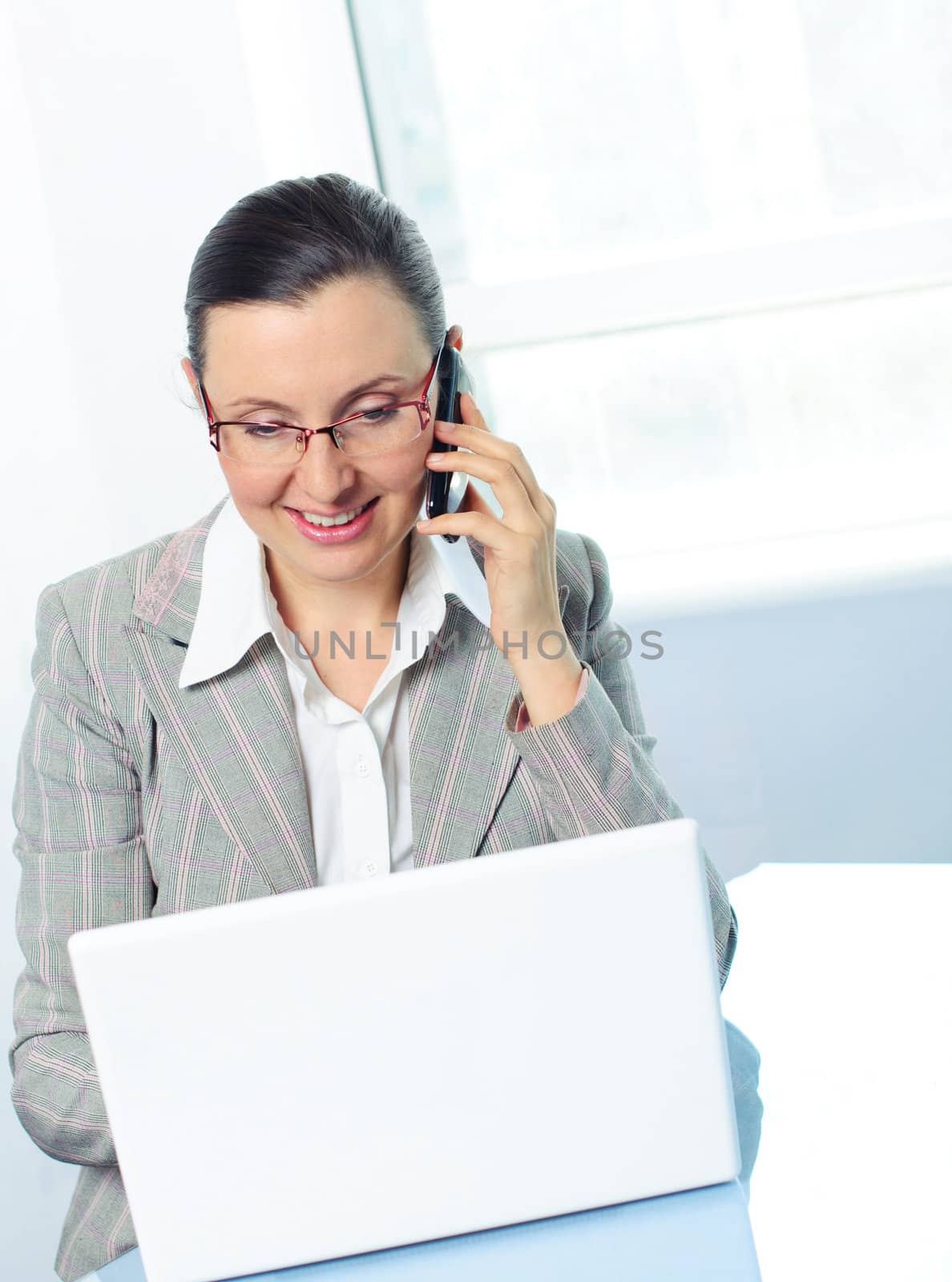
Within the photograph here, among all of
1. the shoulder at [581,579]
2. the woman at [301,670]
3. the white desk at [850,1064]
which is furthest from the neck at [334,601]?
the white desk at [850,1064]

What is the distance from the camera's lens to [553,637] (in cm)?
139

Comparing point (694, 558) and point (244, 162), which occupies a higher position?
point (244, 162)

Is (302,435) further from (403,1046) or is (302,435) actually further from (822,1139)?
(822,1139)

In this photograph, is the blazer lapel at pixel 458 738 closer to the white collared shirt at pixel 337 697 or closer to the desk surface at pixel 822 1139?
the white collared shirt at pixel 337 697

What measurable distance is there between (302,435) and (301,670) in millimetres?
A: 298

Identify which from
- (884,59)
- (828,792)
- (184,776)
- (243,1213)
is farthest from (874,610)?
(243,1213)

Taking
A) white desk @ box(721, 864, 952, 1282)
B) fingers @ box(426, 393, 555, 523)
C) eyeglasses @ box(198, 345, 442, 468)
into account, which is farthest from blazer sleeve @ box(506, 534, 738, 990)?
eyeglasses @ box(198, 345, 442, 468)

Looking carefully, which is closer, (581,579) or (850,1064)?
(850,1064)

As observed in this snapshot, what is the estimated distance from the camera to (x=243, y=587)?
1.48 metres

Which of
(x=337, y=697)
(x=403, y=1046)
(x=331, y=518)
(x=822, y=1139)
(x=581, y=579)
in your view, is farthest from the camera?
(x=581, y=579)

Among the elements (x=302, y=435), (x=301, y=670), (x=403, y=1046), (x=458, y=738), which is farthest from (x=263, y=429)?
(x=403, y=1046)

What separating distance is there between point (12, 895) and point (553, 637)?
1.40m

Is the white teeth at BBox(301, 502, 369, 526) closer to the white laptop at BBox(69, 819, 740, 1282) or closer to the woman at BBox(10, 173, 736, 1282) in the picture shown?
the woman at BBox(10, 173, 736, 1282)

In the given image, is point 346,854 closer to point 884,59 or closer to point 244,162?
point 244,162
